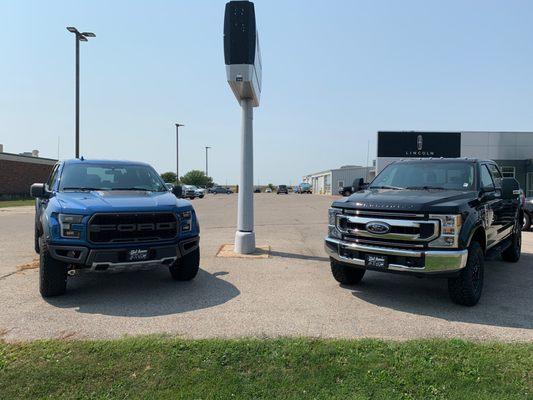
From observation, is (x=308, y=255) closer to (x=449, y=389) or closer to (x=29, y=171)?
(x=449, y=389)

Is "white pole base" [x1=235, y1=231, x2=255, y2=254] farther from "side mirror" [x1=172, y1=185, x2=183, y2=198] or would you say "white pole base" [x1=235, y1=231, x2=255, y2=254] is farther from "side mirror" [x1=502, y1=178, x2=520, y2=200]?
"side mirror" [x1=502, y1=178, x2=520, y2=200]

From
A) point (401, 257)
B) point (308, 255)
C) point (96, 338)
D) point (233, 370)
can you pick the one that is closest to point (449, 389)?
point (233, 370)

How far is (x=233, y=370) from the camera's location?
3682 millimetres

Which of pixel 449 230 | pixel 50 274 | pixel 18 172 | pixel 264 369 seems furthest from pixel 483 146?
pixel 18 172

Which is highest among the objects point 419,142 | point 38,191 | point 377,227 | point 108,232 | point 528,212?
point 419,142

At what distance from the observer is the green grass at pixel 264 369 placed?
3336mm

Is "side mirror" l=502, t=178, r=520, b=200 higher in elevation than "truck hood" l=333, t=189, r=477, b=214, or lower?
higher

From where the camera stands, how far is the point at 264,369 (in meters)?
3.69

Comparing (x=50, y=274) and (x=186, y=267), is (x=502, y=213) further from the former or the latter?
(x=50, y=274)

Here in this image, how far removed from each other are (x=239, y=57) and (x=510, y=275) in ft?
20.6

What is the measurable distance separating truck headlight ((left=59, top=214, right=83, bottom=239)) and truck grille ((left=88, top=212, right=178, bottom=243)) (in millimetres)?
149

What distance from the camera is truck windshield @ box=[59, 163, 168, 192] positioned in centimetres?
684

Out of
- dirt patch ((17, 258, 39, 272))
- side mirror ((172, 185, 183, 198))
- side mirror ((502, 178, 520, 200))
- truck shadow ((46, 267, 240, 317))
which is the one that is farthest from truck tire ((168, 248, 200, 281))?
side mirror ((502, 178, 520, 200))

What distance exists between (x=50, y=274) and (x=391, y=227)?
444 centimetres
